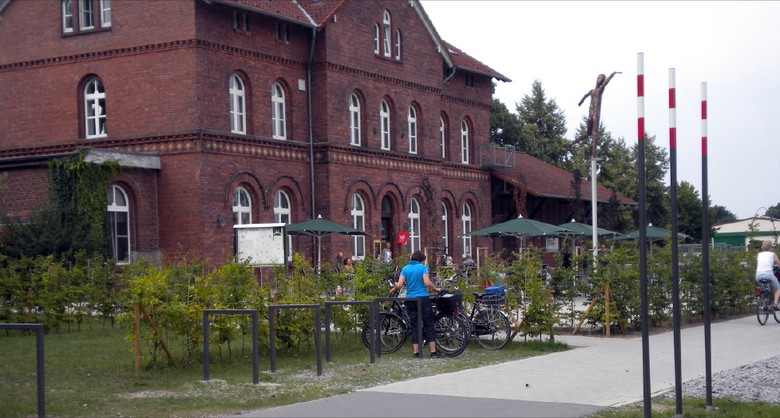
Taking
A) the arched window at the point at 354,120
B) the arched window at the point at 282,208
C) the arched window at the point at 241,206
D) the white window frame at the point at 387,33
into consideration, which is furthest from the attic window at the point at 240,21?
the white window frame at the point at 387,33

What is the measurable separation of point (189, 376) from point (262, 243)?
300 inches

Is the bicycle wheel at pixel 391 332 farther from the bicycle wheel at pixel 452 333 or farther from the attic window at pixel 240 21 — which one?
the attic window at pixel 240 21

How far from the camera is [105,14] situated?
113ft

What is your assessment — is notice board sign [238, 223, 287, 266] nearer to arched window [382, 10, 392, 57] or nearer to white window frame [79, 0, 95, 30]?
white window frame [79, 0, 95, 30]

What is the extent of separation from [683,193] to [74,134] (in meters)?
55.9

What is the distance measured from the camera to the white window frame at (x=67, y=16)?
3509 centimetres

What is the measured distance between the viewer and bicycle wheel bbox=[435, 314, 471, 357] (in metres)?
16.7

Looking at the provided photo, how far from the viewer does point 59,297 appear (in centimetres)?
2009

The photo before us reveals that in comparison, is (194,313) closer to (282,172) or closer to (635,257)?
(635,257)

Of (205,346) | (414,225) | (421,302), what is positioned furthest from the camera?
(414,225)

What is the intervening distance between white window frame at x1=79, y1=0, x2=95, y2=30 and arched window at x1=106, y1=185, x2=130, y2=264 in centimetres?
602

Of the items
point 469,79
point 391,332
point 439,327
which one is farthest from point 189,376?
point 469,79

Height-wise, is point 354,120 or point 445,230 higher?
point 354,120

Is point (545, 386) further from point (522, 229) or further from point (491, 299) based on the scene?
point (522, 229)
